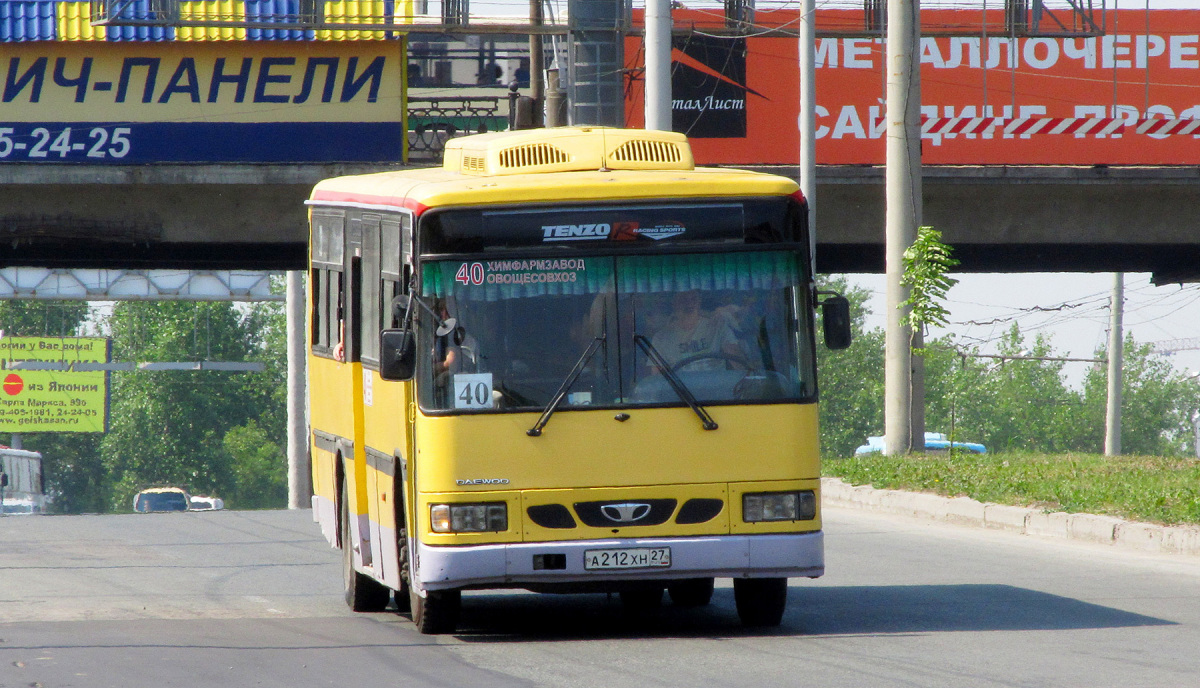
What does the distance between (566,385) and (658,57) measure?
9.89 m

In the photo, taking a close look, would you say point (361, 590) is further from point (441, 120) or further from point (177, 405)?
point (177, 405)

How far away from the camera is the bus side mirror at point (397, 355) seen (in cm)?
922

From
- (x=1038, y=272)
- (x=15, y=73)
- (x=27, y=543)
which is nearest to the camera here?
(x=27, y=543)

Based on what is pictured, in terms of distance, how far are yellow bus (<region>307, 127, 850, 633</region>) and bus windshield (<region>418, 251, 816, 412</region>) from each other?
1cm

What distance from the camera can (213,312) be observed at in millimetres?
105562

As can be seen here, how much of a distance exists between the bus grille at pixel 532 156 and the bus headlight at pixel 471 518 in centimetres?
207

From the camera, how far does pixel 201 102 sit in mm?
32312

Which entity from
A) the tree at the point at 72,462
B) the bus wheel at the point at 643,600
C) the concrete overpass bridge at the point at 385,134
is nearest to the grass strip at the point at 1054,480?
the bus wheel at the point at 643,600

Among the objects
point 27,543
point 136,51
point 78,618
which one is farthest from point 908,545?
point 136,51

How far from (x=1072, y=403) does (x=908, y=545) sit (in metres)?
107

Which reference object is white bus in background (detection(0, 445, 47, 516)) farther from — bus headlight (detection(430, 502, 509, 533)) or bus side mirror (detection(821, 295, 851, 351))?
bus side mirror (detection(821, 295, 851, 351))

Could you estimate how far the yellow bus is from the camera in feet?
30.1

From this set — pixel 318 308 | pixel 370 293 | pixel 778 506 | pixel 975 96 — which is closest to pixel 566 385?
pixel 778 506

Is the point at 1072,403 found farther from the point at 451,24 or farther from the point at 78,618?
the point at 78,618
